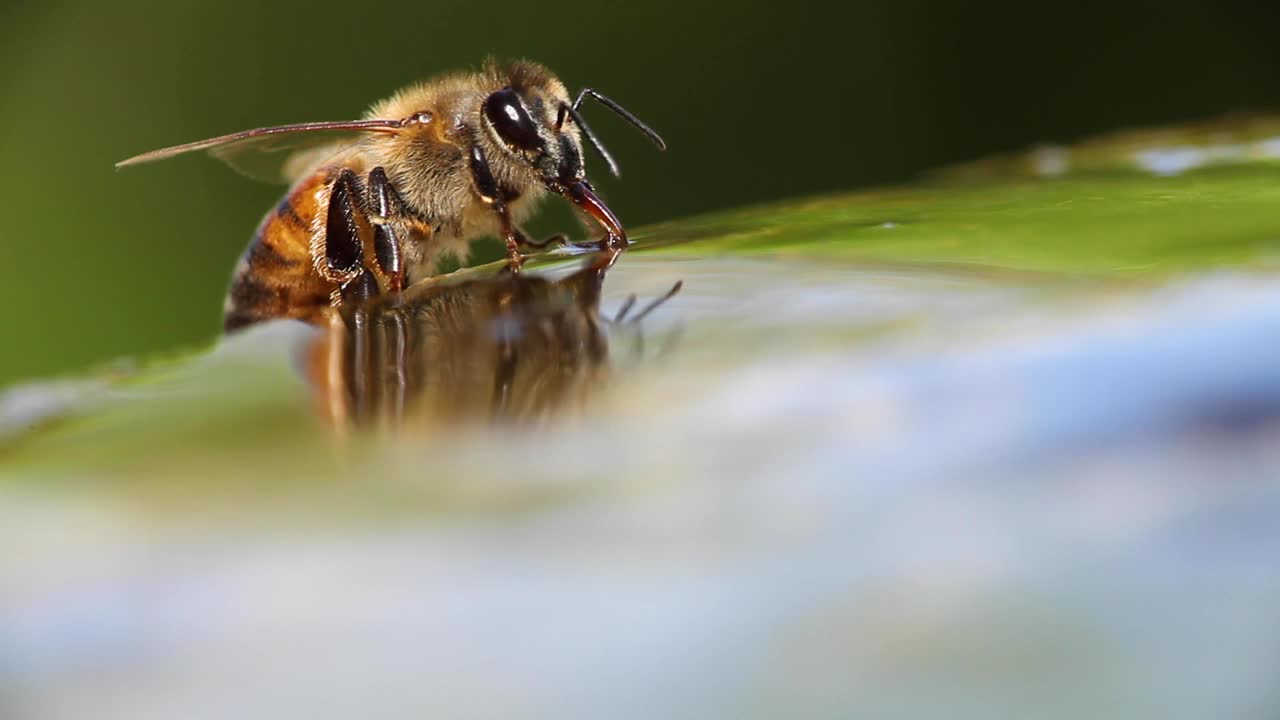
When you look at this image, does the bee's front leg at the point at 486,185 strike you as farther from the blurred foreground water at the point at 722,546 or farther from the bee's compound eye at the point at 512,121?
the blurred foreground water at the point at 722,546

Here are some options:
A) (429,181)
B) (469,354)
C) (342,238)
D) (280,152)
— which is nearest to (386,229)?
(342,238)

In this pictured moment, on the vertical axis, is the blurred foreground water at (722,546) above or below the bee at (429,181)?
below

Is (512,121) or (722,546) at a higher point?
(512,121)

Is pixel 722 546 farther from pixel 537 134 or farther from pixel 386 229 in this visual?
pixel 537 134

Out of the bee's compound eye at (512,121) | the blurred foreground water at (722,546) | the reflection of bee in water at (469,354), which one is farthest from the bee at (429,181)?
the blurred foreground water at (722,546)

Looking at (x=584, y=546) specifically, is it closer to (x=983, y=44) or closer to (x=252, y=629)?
(x=252, y=629)

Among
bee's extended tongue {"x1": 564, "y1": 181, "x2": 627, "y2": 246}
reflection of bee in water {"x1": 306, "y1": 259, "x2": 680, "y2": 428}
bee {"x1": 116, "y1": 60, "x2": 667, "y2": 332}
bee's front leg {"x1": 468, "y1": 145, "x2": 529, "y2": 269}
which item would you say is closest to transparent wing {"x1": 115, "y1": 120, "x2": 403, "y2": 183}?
bee {"x1": 116, "y1": 60, "x2": 667, "y2": 332}

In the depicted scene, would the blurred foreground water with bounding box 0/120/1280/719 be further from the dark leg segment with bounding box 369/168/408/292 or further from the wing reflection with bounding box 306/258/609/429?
the dark leg segment with bounding box 369/168/408/292
